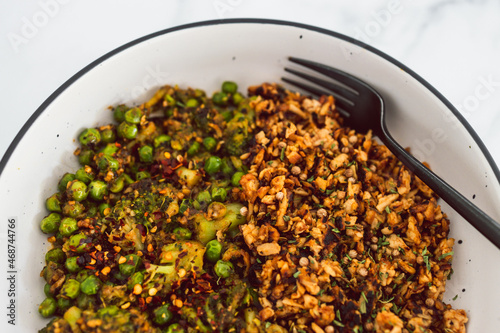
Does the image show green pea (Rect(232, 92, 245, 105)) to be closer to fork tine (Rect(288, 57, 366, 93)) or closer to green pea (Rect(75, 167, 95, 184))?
fork tine (Rect(288, 57, 366, 93))

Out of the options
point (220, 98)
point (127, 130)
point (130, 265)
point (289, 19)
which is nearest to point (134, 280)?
point (130, 265)

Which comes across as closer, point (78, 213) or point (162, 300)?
point (162, 300)

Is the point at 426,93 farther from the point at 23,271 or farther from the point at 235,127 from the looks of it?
the point at 23,271

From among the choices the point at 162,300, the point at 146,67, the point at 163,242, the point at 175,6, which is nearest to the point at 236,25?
the point at 146,67

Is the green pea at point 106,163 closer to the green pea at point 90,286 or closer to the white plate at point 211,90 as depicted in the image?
the white plate at point 211,90

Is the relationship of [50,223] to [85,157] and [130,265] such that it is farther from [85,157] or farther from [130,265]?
[130,265]
